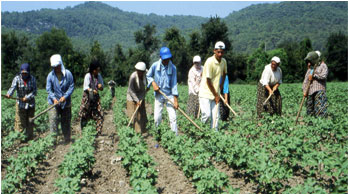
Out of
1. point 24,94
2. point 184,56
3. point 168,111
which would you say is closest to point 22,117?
point 24,94

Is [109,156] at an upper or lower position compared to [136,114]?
lower

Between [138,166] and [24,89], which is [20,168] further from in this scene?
[24,89]

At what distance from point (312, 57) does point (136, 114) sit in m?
4.11

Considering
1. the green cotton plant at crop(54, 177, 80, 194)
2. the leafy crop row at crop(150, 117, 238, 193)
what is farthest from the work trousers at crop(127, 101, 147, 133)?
the green cotton plant at crop(54, 177, 80, 194)

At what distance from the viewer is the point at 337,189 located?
2824 millimetres

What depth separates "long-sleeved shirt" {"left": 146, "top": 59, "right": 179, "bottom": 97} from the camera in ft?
19.9

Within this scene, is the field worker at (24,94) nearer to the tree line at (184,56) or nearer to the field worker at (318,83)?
the field worker at (318,83)

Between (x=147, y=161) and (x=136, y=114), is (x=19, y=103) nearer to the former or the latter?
(x=136, y=114)

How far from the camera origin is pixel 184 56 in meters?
45.3

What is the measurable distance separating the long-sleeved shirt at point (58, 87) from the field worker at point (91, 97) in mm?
387

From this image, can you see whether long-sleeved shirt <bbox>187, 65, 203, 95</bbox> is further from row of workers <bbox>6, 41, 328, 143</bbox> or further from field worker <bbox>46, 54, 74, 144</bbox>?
field worker <bbox>46, 54, 74, 144</bbox>

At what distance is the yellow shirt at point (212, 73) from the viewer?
5.74m

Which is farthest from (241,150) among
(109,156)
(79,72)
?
(79,72)

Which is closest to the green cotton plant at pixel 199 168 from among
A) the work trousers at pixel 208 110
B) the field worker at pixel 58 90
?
the work trousers at pixel 208 110
